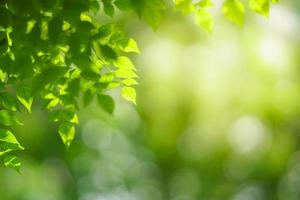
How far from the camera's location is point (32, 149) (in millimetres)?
11633

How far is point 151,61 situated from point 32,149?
9.99ft

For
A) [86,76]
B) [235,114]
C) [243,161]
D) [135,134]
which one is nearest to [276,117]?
[235,114]

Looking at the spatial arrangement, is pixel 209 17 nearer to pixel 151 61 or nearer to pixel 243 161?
pixel 151 61

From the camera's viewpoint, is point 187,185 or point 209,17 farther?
point 187,185

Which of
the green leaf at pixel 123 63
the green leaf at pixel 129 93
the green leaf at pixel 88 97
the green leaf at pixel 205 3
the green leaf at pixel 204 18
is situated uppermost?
the green leaf at pixel 205 3

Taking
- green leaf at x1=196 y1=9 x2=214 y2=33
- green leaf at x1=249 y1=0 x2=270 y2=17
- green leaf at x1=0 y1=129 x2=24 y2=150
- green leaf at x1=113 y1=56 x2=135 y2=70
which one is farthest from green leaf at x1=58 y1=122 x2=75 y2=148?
green leaf at x1=249 y1=0 x2=270 y2=17

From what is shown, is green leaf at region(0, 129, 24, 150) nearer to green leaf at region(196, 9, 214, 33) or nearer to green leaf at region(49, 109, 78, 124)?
green leaf at region(49, 109, 78, 124)

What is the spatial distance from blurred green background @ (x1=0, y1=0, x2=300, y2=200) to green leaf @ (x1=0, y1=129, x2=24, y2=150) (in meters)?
5.68

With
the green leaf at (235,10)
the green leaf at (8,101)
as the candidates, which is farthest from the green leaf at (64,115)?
the green leaf at (235,10)

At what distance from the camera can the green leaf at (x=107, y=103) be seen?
319cm

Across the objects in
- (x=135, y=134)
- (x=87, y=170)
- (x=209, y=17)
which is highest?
(x=209, y=17)

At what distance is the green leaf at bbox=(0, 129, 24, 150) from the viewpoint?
135 inches

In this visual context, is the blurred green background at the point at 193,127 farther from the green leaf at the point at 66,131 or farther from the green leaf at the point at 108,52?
the green leaf at the point at 108,52

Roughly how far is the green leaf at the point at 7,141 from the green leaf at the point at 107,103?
46 cm
